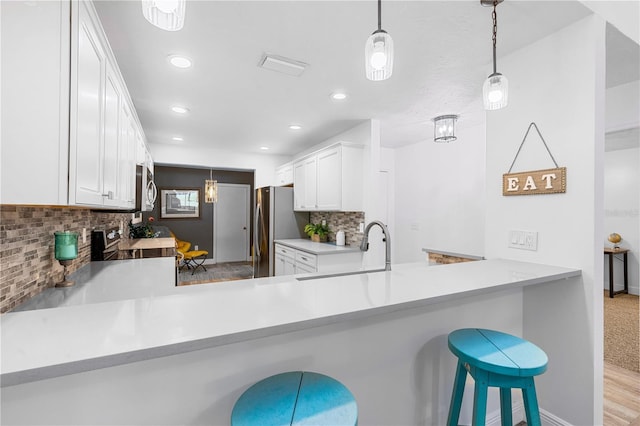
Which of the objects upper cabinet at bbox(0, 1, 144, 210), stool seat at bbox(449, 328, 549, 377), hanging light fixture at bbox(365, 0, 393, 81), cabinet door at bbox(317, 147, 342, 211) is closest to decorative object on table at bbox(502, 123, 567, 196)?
stool seat at bbox(449, 328, 549, 377)

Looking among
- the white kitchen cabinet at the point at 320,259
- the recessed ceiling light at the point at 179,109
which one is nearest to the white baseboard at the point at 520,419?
the white kitchen cabinet at the point at 320,259

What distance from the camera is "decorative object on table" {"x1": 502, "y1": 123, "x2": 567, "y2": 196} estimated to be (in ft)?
5.68

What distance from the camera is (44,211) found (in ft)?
5.19

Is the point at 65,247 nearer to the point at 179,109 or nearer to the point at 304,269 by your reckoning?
the point at 179,109

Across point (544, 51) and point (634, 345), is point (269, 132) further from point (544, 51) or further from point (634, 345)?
point (634, 345)

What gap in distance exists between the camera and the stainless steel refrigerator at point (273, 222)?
15.4 ft

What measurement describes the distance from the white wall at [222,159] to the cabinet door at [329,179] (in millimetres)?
1791

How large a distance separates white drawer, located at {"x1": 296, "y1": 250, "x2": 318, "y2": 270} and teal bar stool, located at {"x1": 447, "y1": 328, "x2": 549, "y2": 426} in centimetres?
223

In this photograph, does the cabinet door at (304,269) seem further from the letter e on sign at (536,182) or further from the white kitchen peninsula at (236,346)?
the letter e on sign at (536,182)

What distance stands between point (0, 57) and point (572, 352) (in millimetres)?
2838

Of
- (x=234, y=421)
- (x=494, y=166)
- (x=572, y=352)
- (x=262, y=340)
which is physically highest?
(x=494, y=166)

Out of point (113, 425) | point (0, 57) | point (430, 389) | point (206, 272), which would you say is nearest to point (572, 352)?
point (430, 389)

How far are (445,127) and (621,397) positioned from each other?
2.67 m

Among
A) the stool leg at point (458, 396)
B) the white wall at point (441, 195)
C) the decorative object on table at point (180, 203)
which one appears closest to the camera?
the stool leg at point (458, 396)
